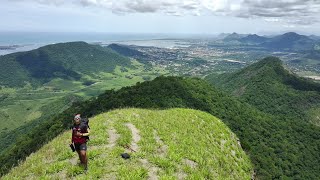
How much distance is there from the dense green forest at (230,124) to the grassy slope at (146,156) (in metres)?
40.8

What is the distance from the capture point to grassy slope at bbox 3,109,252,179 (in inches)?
802

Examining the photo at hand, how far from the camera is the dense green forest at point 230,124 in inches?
3307

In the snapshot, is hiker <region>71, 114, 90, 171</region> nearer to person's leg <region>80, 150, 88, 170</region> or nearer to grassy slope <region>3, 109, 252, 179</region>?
person's leg <region>80, 150, 88, 170</region>

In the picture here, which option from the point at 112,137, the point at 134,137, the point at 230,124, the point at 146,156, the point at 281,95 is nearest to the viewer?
the point at 146,156

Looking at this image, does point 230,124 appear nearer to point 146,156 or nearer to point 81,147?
point 146,156

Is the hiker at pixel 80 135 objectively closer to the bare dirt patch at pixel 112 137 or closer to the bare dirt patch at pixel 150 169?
the bare dirt patch at pixel 150 169

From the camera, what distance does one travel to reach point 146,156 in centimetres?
2397

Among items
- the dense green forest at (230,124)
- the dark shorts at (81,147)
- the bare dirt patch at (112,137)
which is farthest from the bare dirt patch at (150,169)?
the dense green forest at (230,124)

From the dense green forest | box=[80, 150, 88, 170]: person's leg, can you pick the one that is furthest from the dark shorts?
the dense green forest

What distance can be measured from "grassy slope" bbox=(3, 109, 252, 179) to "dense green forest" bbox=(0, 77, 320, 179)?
40.8 meters

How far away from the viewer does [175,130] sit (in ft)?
117

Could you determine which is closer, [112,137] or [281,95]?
[112,137]

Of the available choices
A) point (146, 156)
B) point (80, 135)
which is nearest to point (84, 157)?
point (80, 135)

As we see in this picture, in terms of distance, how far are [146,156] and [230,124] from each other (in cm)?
7335
